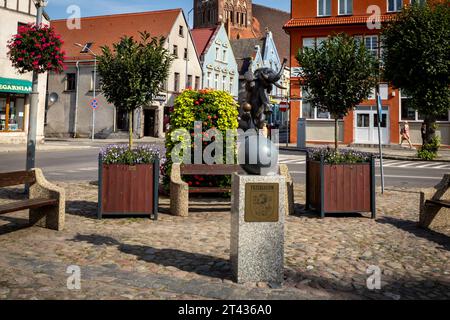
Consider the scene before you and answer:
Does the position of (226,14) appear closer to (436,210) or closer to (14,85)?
(14,85)

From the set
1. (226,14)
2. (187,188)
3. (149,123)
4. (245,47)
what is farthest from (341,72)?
(226,14)

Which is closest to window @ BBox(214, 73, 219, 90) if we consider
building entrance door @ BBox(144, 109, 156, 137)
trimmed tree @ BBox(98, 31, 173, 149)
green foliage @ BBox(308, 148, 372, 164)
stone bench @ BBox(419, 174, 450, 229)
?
building entrance door @ BBox(144, 109, 156, 137)

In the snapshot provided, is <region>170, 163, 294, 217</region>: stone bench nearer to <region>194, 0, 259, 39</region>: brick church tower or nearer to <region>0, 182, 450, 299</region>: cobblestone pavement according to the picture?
<region>0, 182, 450, 299</region>: cobblestone pavement

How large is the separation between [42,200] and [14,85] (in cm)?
2386

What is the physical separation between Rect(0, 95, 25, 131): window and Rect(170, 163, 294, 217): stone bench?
76.7 ft

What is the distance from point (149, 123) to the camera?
1619 inches

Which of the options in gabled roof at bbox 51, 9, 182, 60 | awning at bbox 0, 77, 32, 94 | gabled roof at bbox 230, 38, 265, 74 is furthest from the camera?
gabled roof at bbox 230, 38, 265, 74

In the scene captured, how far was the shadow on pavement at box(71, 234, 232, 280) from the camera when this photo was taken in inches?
186

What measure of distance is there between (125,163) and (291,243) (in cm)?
323

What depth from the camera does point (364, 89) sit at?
31.8 ft

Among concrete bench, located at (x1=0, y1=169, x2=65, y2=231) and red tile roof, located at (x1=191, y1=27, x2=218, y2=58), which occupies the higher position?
red tile roof, located at (x1=191, y1=27, x2=218, y2=58)

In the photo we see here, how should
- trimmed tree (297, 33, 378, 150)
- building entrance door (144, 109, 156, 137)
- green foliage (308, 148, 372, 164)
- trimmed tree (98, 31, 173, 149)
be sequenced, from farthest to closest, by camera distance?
building entrance door (144, 109, 156, 137) → trimmed tree (297, 33, 378, 150) → trimmed tree (98, 31, 173, 149) → green foliage (308, 148, 372, 164)
